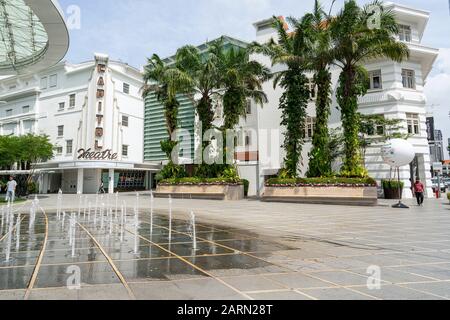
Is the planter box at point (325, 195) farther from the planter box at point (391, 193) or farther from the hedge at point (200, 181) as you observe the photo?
the planter box at point (391, 193)

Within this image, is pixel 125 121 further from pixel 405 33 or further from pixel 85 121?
pixel 405 33

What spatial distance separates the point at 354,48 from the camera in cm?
2002

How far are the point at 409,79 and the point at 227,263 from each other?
27765mm

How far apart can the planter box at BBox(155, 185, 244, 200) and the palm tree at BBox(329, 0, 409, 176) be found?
8.36 meters

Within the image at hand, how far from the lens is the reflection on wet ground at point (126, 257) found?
5043 mm

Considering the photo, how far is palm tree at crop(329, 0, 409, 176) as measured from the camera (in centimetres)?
2033

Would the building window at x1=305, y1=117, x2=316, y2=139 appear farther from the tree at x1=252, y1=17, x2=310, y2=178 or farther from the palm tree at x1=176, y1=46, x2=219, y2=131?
the palm tree at x1=176, y1=46, x2=219, y2=131

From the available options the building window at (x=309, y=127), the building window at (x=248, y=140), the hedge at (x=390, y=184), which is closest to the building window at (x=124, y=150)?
the building window at (x=248, y=140)

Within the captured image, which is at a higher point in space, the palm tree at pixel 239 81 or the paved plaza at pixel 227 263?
the palm tree at pixel 239 81

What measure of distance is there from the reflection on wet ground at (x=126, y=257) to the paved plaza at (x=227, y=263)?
0.02 m

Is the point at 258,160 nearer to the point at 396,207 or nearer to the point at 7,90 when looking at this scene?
the point at 396,207

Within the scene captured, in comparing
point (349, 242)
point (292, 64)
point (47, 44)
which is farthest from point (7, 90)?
point (349, 242)

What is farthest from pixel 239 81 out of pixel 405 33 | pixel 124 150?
pixel 124 150
